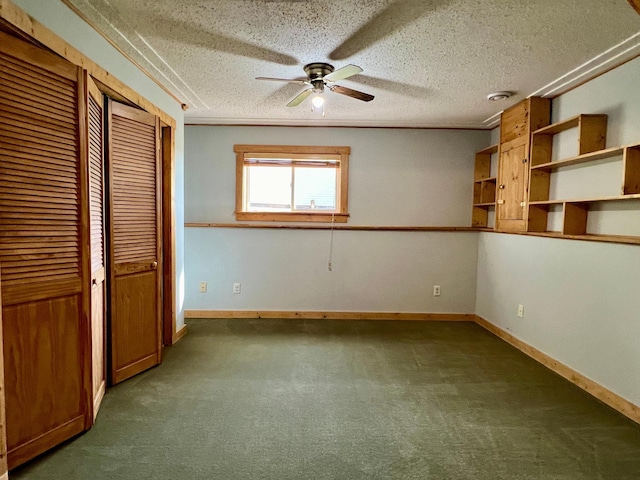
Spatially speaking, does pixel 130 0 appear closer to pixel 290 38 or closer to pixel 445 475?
pixel 290 38

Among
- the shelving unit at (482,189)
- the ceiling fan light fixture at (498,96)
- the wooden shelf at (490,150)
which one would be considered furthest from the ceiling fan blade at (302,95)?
the shelving unit at (482,189)

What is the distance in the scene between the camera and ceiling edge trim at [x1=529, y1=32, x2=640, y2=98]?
2.17m

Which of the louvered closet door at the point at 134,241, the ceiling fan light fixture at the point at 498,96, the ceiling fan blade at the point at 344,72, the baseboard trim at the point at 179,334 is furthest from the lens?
the baseboard trim at the point at 179,334

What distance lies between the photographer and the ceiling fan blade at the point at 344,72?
2.17 meters

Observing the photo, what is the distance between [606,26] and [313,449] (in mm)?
2893

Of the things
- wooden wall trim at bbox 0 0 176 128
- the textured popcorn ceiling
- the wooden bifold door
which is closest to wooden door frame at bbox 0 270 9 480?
the wooden bifold door

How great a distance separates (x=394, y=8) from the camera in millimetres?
1824

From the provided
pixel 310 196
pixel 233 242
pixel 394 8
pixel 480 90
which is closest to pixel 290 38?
pixel 394 8

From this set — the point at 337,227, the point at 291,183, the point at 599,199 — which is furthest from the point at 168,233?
the point at 599,199

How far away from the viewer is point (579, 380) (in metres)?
2.56

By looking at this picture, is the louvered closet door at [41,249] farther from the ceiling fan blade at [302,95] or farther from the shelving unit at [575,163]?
the shelving unit at [575,163]

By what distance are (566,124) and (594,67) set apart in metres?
0.45

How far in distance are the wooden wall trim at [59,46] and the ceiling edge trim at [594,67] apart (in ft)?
A: 10.7

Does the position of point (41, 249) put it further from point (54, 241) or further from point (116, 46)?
point (116, 46)
